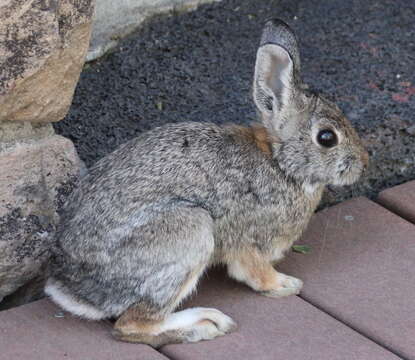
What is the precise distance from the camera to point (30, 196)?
3.88 metres

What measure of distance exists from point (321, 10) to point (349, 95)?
3.09 ft

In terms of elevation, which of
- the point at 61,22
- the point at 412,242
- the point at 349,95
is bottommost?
the point at 412,242

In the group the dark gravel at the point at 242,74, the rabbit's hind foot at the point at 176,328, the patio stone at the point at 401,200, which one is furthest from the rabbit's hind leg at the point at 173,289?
the patio stone at the point at 401,200

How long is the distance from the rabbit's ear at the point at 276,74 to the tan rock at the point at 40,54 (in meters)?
0.71

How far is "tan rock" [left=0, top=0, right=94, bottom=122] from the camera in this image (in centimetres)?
352

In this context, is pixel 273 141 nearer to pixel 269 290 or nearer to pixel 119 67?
pixel 269 290

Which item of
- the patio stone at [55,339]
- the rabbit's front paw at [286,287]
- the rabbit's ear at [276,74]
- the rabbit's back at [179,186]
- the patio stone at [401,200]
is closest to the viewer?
the patio stone at [55,339]

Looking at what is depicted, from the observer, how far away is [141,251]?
3572mm

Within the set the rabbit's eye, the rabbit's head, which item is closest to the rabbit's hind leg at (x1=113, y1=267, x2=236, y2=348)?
the rabbit's head

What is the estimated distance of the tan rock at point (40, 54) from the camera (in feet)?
11.6

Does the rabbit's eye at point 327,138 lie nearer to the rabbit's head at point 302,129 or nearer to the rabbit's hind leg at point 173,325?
the rabbit's head at point 302,129

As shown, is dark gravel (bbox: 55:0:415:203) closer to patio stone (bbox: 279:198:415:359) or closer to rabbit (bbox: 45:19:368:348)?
patio stone (bbox: 279:198:415:359)

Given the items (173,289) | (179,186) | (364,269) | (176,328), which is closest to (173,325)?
(176,328)

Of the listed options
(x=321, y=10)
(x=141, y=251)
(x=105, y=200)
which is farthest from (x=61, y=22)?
(x=321, y=10)
